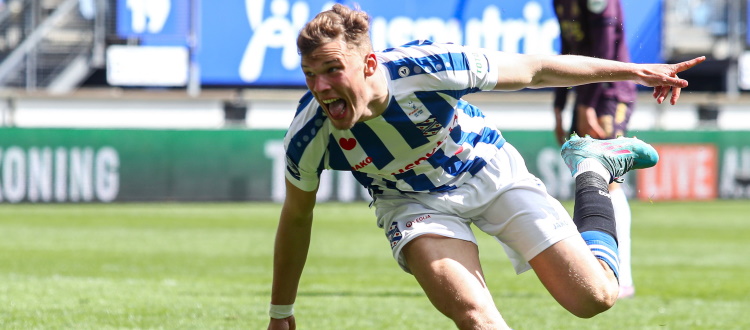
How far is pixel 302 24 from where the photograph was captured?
25047mm

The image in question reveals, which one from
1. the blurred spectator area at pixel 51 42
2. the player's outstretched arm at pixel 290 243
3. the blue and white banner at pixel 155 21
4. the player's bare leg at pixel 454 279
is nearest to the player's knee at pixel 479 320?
the player's bare leg at pixel 454 279

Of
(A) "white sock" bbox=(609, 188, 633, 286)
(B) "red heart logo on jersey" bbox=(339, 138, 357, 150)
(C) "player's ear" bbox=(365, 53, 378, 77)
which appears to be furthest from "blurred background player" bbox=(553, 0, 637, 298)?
(C) "player's ear" bbox=(365, 53, 378, 77)

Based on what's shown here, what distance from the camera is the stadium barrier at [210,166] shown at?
742 inches

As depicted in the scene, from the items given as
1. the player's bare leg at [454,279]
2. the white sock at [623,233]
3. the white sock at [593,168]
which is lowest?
the white sock at [623,233]

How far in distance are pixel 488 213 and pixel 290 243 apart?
2.89 feet

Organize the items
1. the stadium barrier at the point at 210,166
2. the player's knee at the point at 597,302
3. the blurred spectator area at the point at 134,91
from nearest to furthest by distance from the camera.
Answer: the player's knee at the point at 597,302, the stadium barrier at the point at 210,166, the blurred spectator area at the point at 134,91

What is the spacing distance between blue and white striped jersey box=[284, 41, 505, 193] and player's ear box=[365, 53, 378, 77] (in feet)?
0.46

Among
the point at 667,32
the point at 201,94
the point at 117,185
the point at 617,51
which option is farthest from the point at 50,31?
the point at 617,51

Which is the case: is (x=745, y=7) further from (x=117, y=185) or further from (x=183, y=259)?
(x=183, y=259)

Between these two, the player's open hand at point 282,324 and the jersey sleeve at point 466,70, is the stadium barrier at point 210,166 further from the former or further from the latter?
the jersey sleeve at point 466,70

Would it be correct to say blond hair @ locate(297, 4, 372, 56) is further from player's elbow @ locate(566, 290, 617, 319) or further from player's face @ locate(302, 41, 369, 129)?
player's elbow @ locate(566, 290, 617, 319)

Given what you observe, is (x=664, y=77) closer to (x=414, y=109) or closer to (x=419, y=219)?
(x=414, y=109)

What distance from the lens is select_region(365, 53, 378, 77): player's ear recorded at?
14.9ft

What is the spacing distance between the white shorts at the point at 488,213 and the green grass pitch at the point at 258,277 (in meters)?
1.43
